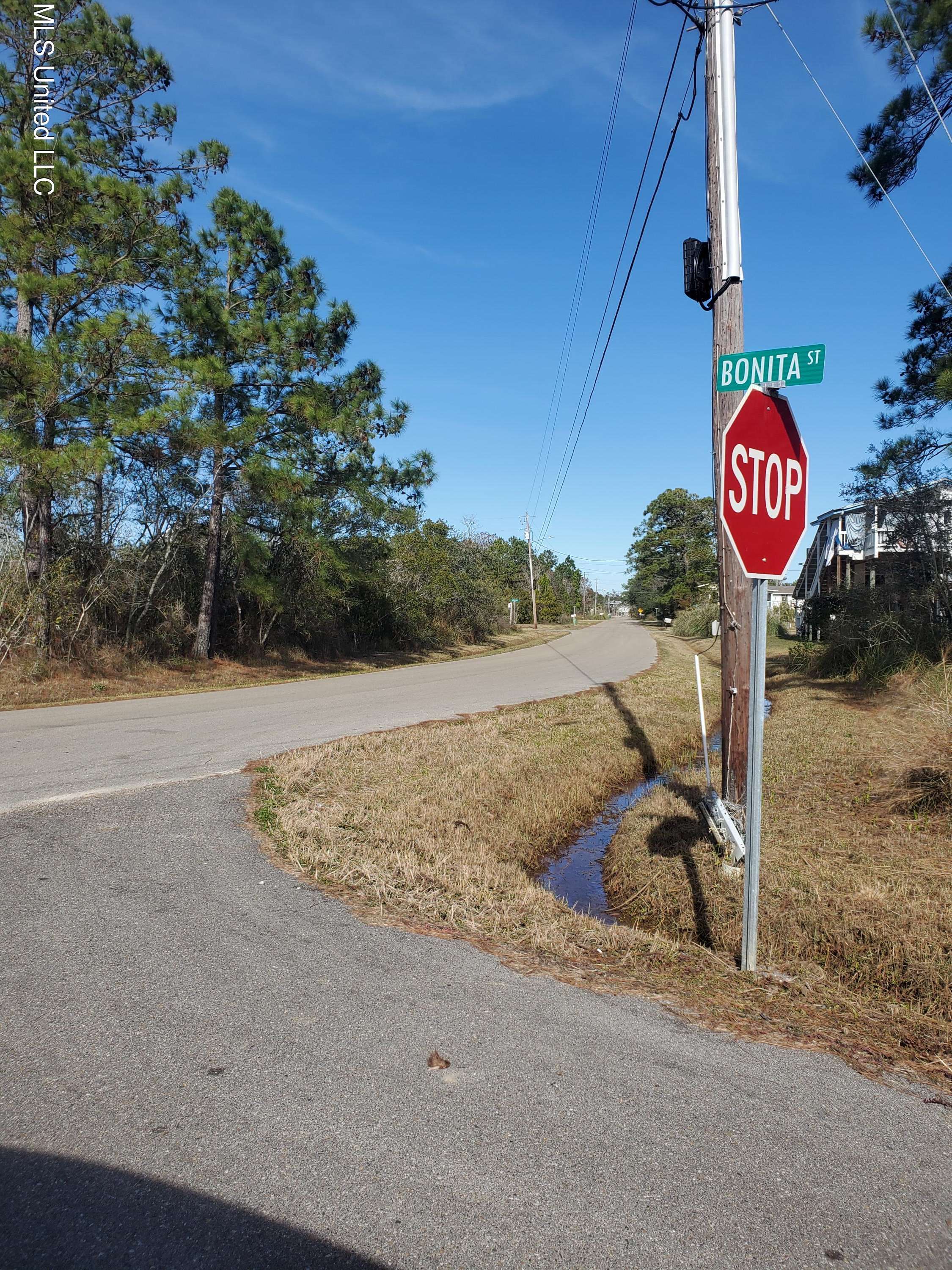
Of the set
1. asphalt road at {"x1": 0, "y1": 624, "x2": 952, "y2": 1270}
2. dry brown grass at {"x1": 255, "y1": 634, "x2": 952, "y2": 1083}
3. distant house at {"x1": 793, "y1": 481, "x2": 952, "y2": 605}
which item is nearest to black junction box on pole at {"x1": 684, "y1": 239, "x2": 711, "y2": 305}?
dry brown grass at {"x1": 255, "y1": 634, "x2": 952, "y2": 1083}

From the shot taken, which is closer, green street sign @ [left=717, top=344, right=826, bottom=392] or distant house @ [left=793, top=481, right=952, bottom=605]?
green street sign @ [left=717, top=344, right=826, bottom=392]

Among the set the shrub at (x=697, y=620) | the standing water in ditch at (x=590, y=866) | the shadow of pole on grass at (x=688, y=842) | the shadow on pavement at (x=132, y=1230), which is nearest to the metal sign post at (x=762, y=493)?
the shadow of pole on grass at (x=688, y=842)

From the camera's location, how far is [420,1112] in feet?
8.38

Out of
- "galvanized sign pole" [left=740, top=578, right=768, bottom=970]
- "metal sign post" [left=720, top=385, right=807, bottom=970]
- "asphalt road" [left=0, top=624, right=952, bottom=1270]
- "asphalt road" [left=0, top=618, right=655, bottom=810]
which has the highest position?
"metal sign post" [left=720, top=385, right=807, bottom=970]

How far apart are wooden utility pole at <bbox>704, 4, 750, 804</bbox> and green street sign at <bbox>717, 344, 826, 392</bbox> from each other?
182 centimetres

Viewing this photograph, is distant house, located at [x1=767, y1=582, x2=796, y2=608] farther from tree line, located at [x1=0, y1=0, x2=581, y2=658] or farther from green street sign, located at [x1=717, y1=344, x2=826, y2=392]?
green street sign, located at [x1=717, y1=344, x2=826, y2=392]

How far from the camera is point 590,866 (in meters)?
6.73

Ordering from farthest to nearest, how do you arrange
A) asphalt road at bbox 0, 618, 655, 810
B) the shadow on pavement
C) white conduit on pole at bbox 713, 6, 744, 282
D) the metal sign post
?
asphalt road at bbox 0, 618, 655, 810 → white conduit on pole at bbox 713, 6, 744, 282 → the metal sign post → the shadow on pavement

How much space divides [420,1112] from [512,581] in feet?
218

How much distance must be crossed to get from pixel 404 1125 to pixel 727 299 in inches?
227

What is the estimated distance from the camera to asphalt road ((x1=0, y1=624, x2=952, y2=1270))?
2.03 m

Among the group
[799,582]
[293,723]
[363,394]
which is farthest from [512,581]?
[293,723]

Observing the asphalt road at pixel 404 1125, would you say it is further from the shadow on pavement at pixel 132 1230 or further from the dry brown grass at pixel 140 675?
the dry brown grass at pixel 140 675

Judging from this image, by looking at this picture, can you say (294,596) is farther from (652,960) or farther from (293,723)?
(652,960)
